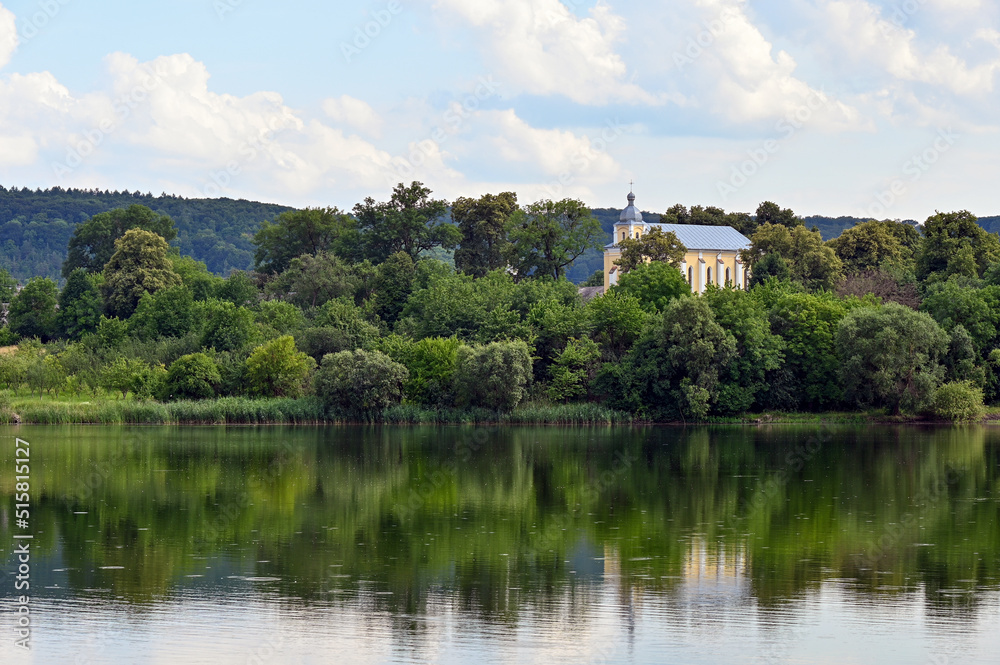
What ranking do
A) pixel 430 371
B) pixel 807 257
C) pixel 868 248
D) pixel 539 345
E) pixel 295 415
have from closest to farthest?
pixel 295 415
pixel 430 371
pixel 539 345
pixel 807 257
pixel 868 248

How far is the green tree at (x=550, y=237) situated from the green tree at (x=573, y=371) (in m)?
21.9

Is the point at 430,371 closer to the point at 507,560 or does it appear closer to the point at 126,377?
the point at 126,377

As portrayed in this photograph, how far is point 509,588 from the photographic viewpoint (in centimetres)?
1861

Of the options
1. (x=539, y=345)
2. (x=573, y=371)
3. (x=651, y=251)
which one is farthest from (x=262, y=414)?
(x=651, y=251)

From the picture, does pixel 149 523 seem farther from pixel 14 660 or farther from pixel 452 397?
pixel 452 397

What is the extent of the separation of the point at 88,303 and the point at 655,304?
4601 cm

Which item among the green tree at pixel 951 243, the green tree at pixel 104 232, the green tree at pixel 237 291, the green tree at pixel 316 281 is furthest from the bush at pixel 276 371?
the green tree at pixel 104 232

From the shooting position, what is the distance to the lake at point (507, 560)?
50.5 feet

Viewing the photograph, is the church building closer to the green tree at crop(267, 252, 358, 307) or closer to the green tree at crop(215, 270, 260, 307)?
the green tree at crop(267, 252, 358, 307)

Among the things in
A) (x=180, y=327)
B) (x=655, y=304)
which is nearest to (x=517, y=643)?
(x=655, y=304)

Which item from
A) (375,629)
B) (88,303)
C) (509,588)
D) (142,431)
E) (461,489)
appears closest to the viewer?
(375,629)

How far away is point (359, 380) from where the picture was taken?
63812 millimetres

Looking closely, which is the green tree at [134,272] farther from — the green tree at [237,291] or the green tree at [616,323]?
the green tree at [616,323]

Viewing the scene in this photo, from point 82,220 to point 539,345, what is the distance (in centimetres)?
12133
